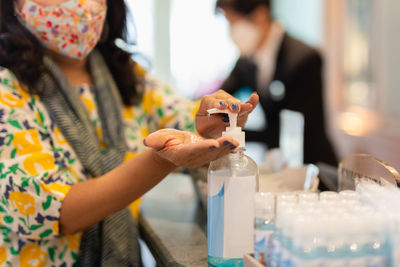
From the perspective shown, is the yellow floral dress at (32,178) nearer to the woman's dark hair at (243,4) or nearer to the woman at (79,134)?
the woman at (79,134)

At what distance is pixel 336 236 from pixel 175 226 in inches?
22.8

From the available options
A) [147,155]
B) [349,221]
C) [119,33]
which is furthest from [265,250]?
[119,33]

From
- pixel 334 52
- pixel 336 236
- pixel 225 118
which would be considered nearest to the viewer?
pixel 336 236

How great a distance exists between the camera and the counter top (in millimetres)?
857

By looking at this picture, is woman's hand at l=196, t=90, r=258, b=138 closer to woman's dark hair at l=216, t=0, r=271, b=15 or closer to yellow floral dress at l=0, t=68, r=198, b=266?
yellow floral dress at l=0, t=68, r=198, b=266

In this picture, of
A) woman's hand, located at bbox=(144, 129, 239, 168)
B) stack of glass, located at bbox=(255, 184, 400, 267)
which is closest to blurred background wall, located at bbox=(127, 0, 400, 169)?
woman's hand, located at bbox=(144, 129, 239, 168)

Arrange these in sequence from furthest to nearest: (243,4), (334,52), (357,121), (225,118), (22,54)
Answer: (334,52) → (357,121) → (243,4) → (22,54) → (225,118)

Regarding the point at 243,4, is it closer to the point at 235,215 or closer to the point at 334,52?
the point at 235,215

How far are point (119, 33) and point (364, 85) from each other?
2.52 metres

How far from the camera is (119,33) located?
1290 millimetres

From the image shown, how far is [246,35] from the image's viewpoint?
7.88 feet

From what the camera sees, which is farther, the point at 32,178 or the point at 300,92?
the point at 300,92

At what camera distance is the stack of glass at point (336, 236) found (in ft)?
1.75

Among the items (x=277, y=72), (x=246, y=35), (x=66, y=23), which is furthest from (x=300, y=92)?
(x=66, y=23)
